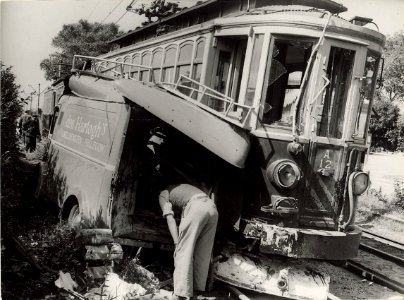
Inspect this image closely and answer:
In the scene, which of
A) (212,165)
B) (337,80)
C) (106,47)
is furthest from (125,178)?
(106,47)

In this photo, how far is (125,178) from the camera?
5066 millimetres

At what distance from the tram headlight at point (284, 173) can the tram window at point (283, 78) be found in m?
0.58

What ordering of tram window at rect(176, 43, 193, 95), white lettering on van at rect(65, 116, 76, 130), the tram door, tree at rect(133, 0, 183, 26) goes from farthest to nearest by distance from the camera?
tree at rect(133, 0, 183, 26) → tram window at rect(176, 43, 193, 95) → white lettering on van at rect(65, 116, 76, 130) → the tram door

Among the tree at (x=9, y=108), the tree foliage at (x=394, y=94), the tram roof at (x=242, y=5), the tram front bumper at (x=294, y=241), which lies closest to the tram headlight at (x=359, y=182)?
the tram front bumper at (x=294, y=241)

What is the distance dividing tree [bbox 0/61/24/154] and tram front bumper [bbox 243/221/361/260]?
2.76 m

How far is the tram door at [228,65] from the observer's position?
604 cm

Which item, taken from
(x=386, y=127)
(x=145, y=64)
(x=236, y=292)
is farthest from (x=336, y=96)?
(x=386, y=127)

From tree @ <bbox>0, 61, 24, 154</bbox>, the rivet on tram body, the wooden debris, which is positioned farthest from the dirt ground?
tree @ <bbox>0, 61, 24, 154</bbox>

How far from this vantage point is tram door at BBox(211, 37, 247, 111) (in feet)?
19.8

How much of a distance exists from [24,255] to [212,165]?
7.70 ft

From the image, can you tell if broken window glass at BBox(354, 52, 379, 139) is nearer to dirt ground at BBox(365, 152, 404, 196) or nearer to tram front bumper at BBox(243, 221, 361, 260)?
tram front bumper at BBox(243, 221, 361, 260)

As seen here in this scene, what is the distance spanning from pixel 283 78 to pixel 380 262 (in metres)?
3.78

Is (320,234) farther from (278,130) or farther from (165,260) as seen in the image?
(165,260)

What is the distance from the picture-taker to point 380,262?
7379mm
